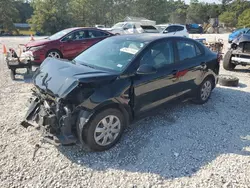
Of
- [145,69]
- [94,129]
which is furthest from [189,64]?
[94,129]

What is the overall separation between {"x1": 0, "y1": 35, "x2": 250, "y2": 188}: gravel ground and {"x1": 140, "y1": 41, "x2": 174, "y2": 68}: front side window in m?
1.08

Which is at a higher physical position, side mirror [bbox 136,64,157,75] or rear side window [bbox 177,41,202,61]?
rear side window [bbox 177,41,202,61]

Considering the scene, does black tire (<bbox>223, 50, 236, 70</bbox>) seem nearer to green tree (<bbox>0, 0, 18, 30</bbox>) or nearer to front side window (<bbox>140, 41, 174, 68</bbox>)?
front side window (<bbox>140, 41, 174, 68</bbox>)

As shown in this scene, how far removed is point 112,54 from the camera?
12.6ft

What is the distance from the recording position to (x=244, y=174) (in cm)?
293

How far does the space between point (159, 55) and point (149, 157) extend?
1735mm

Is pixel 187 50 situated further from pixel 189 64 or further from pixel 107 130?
pixel 107 130

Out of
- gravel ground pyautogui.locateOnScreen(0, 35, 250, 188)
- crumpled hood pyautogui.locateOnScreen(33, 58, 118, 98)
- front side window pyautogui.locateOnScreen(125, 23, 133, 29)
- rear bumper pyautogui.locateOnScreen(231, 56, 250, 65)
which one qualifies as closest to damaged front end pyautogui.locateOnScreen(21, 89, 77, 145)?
crumpled hood pyautogui.locateOnScreen(33, 58, 118, 98)

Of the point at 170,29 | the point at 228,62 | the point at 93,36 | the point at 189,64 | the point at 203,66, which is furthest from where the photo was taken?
the point at 170,29

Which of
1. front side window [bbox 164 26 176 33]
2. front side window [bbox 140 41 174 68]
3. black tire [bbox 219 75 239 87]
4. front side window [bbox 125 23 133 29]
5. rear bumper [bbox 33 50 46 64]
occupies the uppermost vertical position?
front side window [bbox 125 23 133 29]

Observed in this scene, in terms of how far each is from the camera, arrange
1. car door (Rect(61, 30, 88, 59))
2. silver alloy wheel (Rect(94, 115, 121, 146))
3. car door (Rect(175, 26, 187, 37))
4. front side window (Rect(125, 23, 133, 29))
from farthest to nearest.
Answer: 1. front side window (Rect(125, 23, 133, 29))
2. car door (Rect(175, 26, 187, 37))
3. car door (Rect(61, 30, 88, 59))
4. silver alloy wheel (Rect(94, 115, 121, 146))

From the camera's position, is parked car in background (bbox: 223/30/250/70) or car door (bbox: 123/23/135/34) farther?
car door (bbox: 123/23/135/34)

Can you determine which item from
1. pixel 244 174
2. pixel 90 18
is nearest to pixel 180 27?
pixel 244 174

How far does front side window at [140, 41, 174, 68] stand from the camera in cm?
371
